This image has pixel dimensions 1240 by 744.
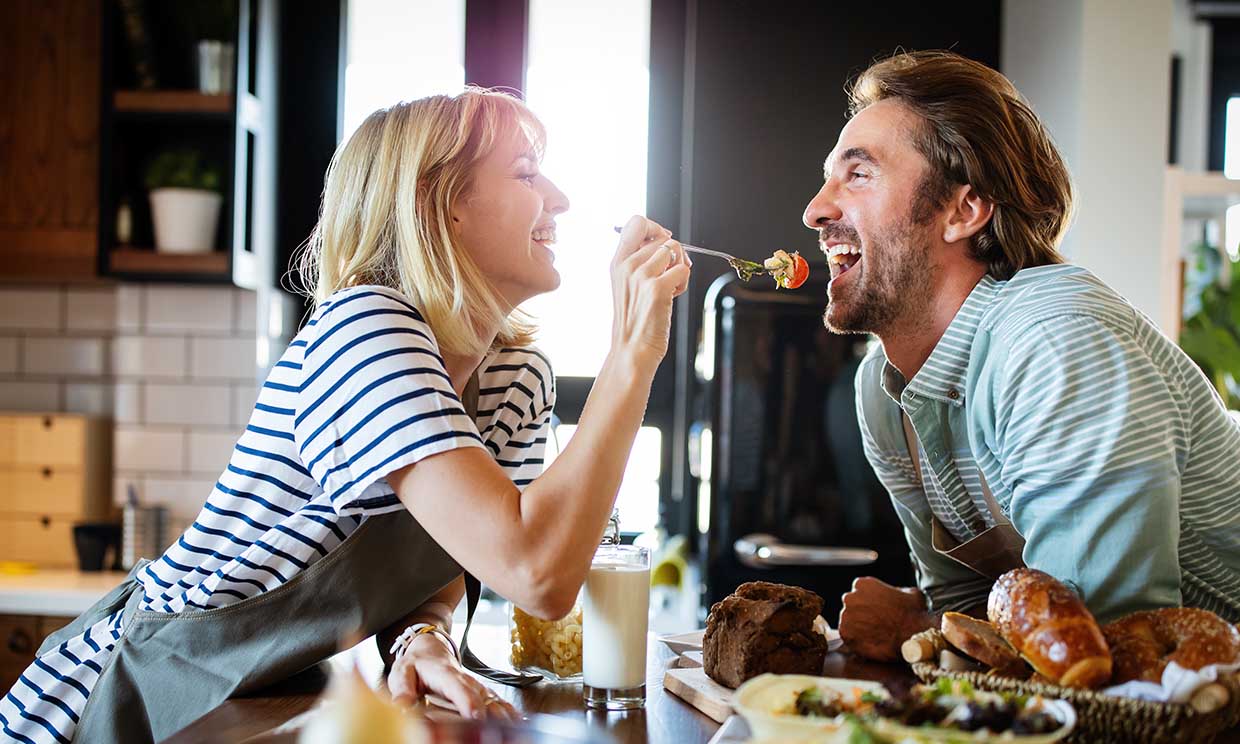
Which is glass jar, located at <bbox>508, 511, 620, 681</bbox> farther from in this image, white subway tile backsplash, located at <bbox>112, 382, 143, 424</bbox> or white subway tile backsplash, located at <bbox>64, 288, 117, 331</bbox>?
white subway tile backsplash, located at <bbox>64, 288, 117, 331</bbox>

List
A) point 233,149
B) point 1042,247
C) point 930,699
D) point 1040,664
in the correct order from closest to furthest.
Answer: point 930,699, point 1040,664, point 1042,247, point 233,149

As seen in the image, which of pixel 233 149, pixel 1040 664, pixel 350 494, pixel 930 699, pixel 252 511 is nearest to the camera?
pixel 930 699

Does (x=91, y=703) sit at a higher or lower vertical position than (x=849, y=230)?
lower

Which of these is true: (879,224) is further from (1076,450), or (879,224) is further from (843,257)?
(1076,450)

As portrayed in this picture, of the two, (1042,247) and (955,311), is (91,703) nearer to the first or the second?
(955,311)

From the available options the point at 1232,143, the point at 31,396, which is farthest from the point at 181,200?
the point at 1232,143

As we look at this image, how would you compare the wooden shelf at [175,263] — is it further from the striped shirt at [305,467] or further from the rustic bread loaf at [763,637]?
the rustic bread loaf at [763,637]

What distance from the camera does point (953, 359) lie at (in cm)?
148

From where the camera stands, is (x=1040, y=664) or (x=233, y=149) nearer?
(x=1040, y=664)

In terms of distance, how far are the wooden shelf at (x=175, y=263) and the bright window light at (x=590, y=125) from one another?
3.14ft

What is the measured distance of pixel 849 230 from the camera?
172 centimetres

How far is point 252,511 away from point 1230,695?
41.2 inches

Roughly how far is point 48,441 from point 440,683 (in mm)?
2449

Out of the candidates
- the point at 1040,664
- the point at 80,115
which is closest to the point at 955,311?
the point at 1040,664
